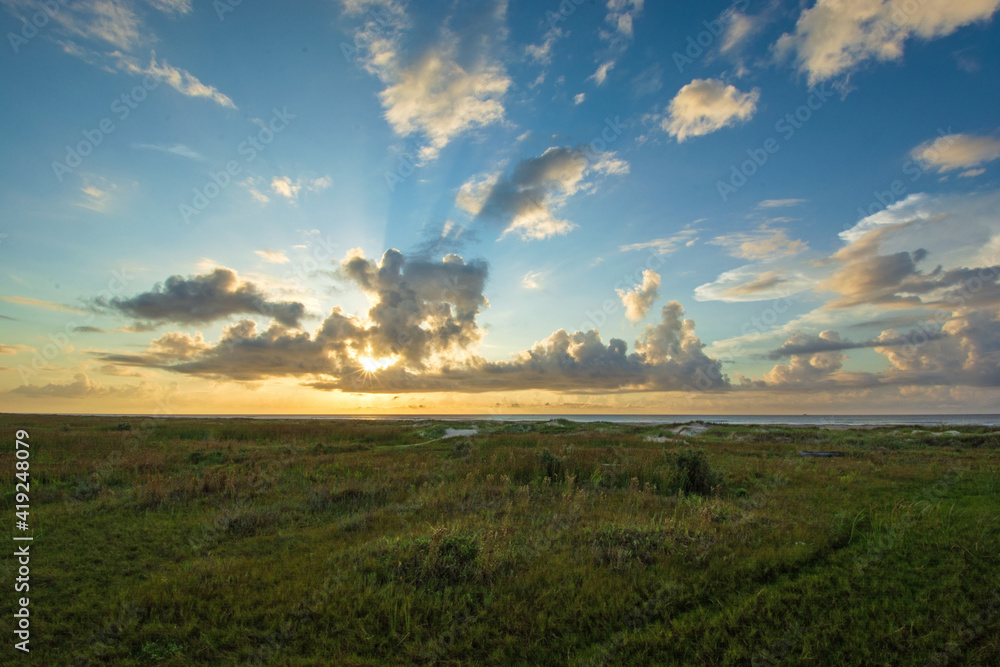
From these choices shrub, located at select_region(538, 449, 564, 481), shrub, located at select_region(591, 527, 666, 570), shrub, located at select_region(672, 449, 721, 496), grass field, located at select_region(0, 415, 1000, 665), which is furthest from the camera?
shrub, located at select_region(538, 449, 564, 481)

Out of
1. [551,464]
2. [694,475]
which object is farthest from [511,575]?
[551,464]

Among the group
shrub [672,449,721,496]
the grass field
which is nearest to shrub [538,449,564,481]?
the grass field

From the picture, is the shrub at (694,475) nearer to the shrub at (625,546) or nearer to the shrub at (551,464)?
the shrub at (551,464)

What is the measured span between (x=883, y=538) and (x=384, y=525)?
9.63 metres

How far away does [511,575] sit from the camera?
695cm

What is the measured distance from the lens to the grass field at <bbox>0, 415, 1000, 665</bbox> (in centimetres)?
538

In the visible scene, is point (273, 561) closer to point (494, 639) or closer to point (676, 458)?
point (494, 639)

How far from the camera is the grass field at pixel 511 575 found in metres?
5.38

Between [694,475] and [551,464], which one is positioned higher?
[551,464]

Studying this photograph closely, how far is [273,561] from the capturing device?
7.92 meters

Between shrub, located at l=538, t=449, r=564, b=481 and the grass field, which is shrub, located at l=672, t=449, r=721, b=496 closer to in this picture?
the grass field

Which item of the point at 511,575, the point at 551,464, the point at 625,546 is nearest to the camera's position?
the point at 511,575

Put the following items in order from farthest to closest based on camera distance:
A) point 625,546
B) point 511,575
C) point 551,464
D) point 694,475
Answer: point 551,464 → point 694,475 → point 625,546 → point 511,575

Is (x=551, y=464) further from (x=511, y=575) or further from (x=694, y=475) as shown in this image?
(x=511, y=575)
